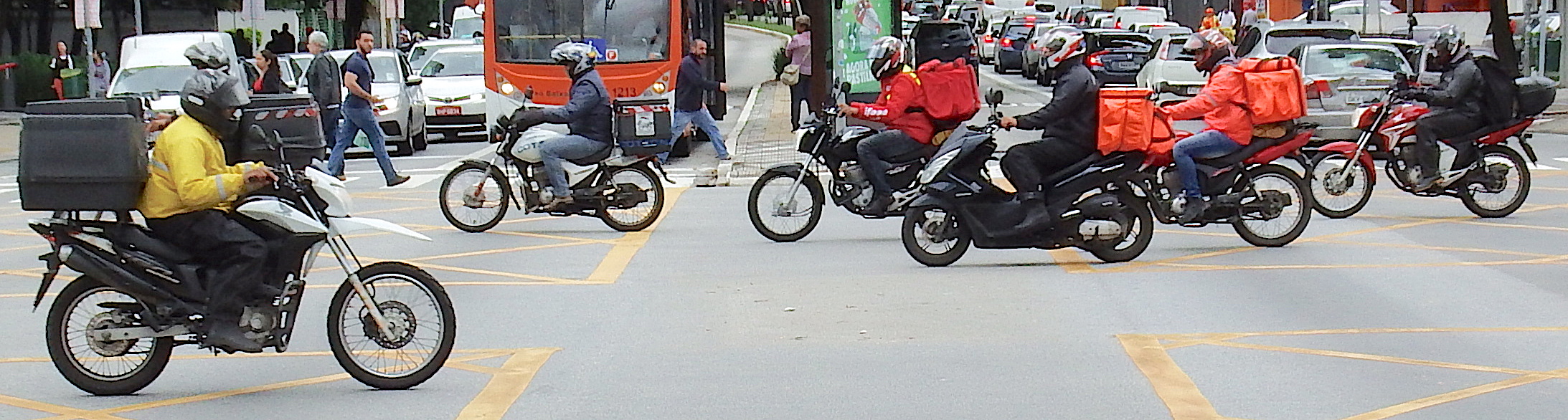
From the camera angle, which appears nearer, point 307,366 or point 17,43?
point 307,366

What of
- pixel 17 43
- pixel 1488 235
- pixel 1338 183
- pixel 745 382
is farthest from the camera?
pixel 17 43

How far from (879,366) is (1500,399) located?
7.86ft

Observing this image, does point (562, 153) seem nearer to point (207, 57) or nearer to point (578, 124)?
point (578, 124)

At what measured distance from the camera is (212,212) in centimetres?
793

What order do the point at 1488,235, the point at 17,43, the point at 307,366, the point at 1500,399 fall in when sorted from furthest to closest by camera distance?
the point at 17,43 → the point at 1488,235 → the point at 307,366 → the point at 1500,399

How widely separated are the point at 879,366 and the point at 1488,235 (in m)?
6.53

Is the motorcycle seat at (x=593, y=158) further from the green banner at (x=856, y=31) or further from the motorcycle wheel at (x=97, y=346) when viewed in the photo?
the green banner at (x=856, y=31)

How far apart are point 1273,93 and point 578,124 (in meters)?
4.67

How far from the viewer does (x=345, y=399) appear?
796cm

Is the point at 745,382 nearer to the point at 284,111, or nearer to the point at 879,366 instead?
the point at 879,366

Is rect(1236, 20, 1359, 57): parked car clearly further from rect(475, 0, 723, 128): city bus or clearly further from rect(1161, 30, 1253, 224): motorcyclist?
rect(1161, 30, 1253, 224): motorcyclist

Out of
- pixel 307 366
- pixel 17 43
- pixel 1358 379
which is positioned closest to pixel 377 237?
pixel 307 366

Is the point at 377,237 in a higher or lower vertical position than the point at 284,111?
lower

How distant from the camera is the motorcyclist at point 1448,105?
1438cm
